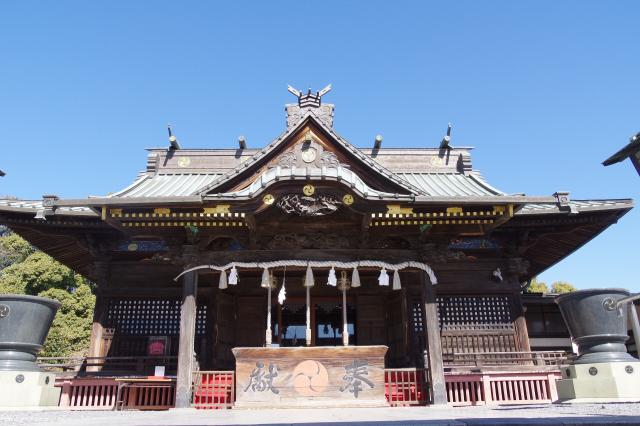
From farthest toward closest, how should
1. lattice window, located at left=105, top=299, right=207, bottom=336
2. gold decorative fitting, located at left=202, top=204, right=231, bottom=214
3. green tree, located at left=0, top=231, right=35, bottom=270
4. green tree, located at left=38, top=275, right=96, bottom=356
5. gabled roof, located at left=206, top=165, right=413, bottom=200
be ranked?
green tree, located at left=0, top=231, right=35, bottom=270
green tree, located at left=38, top=275, right=96, bottom=356
lattice window, located at left=105, top=299, right=207, bottom=336
gold decorative fitting, located at left=202, top=204, right=231, bottom=214
gabled roof, located at left=206, top=165, right=413, bottom=200

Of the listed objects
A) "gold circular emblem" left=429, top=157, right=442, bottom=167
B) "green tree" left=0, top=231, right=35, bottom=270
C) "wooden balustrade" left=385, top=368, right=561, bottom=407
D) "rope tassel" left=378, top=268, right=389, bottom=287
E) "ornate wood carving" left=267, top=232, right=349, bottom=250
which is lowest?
"wooden balustrade" left=385, top=368, right=561, bottom=407

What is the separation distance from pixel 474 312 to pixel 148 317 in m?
8.78

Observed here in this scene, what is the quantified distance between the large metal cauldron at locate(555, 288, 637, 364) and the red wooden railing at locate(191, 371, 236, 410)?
6892 mm

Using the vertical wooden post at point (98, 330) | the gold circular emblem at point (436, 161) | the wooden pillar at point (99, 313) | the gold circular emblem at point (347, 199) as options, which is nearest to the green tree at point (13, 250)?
the wooden pillar at point (99, 313)

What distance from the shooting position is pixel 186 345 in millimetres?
10047

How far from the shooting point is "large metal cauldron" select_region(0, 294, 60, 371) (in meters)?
8.88

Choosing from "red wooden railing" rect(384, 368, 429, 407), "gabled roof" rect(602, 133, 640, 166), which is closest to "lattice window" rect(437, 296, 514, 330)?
"red wooden railing" rect(384, 368, 429, 407)

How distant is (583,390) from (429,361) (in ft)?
10.7

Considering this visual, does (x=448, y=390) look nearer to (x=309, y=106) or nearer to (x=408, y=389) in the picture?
(x=408, y=389)

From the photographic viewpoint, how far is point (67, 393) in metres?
10.6

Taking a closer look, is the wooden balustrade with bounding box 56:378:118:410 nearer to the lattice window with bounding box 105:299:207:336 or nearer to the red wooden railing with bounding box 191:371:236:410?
the lattice window with bounding box 105:299:207:336

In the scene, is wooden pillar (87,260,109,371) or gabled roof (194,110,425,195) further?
wooden pillar (87,260,109,371)

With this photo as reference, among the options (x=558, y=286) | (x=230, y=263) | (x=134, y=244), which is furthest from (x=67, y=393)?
(x=558, y=286)

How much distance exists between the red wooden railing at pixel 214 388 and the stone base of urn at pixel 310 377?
1.80 feet
